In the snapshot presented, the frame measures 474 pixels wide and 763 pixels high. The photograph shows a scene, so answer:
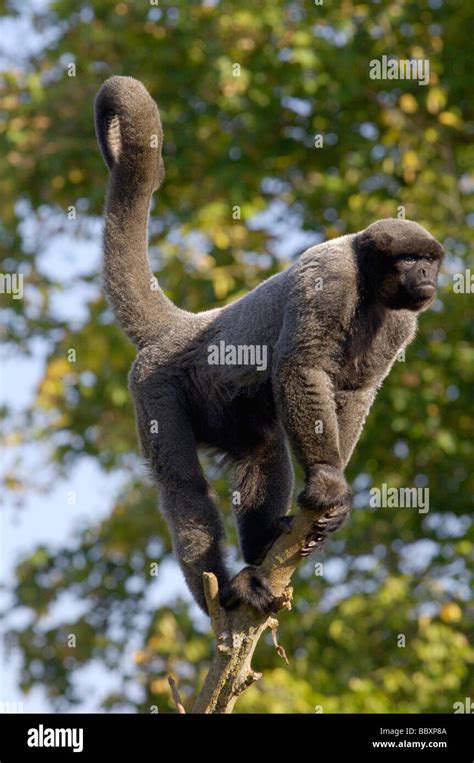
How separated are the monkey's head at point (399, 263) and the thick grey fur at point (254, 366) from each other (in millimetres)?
10

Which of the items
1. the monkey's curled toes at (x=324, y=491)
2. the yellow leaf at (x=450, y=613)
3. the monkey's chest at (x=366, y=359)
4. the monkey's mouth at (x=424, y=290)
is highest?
the monkey's mouth at (x=424, y=290)

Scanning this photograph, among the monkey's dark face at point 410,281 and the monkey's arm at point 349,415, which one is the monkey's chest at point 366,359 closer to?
the monkey's arm at point 349,415

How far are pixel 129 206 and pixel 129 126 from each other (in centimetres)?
60

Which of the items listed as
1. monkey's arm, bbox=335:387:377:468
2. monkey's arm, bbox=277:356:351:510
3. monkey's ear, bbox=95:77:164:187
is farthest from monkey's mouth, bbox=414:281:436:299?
monkey's ear, bbox=95:77:164:187

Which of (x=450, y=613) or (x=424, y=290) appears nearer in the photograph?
(x=424, y=290)

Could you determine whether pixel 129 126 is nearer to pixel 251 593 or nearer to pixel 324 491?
pixel 324 491

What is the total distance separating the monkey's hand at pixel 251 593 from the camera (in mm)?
7867

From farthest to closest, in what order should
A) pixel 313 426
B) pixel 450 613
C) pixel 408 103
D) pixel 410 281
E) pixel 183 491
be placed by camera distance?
pixel 408 103 → pixel 450 613 → pixel 410 281 → pixel 183 491 → pixel 313 426

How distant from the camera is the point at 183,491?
8.59m

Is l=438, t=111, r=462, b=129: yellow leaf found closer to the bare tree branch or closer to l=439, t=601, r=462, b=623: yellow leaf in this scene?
l=439, t=601, r=462, b=623: yellow leaf

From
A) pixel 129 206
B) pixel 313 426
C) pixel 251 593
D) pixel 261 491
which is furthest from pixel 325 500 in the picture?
pixel 129 206

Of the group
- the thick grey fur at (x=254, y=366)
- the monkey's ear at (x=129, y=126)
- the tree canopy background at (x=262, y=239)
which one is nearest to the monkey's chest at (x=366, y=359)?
the thick grey fur at (x=254, y=366)

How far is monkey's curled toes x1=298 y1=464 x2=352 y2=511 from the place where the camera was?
7.81m
